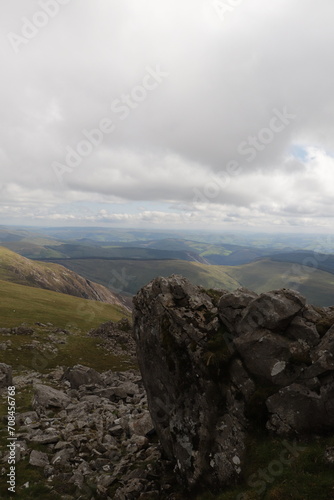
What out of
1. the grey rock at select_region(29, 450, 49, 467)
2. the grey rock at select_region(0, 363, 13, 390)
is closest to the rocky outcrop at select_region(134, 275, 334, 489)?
the grey rock at select_region(29, 450, 49, 467)

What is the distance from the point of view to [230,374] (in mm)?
17812

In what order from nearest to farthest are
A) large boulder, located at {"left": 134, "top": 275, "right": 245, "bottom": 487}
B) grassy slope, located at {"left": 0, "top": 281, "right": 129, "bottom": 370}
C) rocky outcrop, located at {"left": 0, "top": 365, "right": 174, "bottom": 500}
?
large boulder, located at {"left": 134, "top": 275, "right": 245, "bottom": 487} → rocky outcrop, located at {"left": 0, "top": 365, "right": 174, "bottom": 500} → grassy slope, located at {"left": 0, "top": 281, "right": 129, "bottom": 370}

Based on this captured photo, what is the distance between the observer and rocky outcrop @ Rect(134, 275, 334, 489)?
1541 centimetres

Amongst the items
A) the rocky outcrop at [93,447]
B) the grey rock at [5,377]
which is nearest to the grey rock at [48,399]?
the rocky outcrop at [93,447]

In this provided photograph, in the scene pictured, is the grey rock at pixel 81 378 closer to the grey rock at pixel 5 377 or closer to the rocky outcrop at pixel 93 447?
the rocky outcrop at pixel 93 447

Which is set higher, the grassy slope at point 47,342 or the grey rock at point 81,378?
the grey rock at point 81,378

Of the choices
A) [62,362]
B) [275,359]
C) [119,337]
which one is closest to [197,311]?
[275,359]

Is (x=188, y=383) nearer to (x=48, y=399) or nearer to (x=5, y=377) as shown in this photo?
(x=48, y=399)

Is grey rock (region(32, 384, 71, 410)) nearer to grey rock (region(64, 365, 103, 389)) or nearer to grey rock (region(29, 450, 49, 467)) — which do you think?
grey rock (region(64, 365, 103, 389))

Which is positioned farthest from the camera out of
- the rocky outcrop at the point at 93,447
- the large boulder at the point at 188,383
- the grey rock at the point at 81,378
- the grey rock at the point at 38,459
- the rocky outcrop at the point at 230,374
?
the grey rock at the point at 81,378

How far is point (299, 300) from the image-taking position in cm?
1870

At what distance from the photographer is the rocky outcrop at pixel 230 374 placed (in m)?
15.4

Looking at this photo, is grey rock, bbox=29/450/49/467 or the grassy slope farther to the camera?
the grassy slope

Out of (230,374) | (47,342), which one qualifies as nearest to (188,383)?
(230,374)
